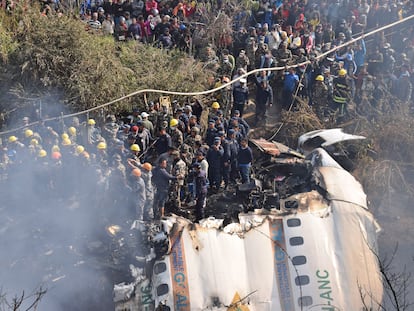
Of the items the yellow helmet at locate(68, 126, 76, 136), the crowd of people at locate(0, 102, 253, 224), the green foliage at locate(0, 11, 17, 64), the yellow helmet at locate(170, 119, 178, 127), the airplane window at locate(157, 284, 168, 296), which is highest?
the green foliage at locate(0, 11, 17, 64)

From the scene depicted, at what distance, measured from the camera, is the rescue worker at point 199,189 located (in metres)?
12.0

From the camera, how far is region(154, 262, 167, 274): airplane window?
8422 millimetres

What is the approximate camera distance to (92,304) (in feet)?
30.0

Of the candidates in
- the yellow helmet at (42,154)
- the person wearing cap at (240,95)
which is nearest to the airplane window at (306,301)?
the yellow helmet at (42,154)

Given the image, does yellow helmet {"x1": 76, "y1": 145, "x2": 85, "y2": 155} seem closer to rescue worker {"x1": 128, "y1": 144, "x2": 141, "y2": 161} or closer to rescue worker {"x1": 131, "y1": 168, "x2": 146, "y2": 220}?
rescue worker {"x1": 128, "y1": 144, "x2": 141, "y2": 161}

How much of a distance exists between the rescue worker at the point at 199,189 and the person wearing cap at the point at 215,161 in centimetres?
68

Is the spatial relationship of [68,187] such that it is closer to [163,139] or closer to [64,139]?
[64,139]

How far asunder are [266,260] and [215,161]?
4289mm

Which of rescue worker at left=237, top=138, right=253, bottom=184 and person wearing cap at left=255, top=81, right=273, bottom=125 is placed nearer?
rescue worker at left=237, top=138, right=253, bottom=184

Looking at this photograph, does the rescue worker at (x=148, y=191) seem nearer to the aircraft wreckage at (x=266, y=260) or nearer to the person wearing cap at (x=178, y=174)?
the person wearing cap at (x=178, y=174)

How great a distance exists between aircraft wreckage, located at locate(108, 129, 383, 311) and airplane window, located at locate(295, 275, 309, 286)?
0.05 ft

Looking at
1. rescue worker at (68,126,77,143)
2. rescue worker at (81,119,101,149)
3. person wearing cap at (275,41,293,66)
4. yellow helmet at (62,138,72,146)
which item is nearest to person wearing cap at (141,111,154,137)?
rescue worker at (81,119,101,149)

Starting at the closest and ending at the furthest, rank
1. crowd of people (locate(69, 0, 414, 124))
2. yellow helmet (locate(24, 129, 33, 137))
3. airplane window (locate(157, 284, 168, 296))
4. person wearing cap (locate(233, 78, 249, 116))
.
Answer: airplane window (locate(157, 284, 168, 296)) < yellow helmet (locate(24, 129, 33, 137)) < person wearing cap (locate(233, 78, 249, 116)) < crowd of people (locate(69, 0, 414, 124))

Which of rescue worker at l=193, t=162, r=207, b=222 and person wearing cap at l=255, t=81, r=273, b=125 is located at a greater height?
person wearing cap at l=255, t=81, r=273, b=125
